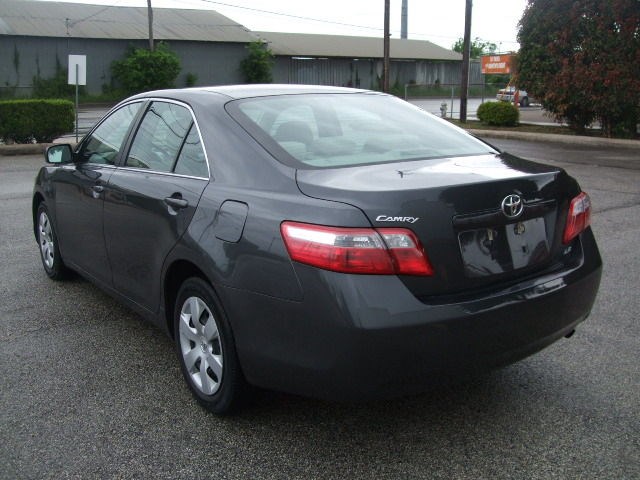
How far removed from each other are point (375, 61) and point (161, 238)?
58.4 m

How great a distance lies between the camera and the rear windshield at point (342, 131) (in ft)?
11.4

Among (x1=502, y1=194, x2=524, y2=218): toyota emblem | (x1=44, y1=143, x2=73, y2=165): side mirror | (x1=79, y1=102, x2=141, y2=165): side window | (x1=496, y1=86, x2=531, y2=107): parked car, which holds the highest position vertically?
(x1=496, y1=86, x2=531, y2=107): parked car

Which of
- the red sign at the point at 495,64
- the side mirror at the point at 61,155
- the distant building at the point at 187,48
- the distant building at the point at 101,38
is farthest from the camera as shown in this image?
the distant building at the point at 187,48

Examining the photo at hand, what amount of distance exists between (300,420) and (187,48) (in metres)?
49.9

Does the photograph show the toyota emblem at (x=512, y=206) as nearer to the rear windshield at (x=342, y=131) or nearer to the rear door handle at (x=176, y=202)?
the rear windshield at (x=342, y=131)

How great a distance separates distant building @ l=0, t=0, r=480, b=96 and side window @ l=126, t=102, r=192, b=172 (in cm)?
4226

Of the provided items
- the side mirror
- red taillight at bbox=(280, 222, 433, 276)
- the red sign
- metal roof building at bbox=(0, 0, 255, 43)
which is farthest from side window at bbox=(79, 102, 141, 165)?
metal roof building at bbox=(0, 0, 255, 43)

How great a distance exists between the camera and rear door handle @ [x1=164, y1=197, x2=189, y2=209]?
3.57m

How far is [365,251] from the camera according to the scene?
109 inches

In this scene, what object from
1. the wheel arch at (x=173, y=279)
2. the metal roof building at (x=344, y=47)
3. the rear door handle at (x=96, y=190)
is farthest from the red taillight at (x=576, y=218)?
the metal roof building at (x=344, y=47)

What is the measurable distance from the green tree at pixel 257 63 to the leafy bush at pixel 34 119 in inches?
1299

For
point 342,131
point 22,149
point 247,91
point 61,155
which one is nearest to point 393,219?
point 342,131

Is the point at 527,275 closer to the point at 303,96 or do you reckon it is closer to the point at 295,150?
the point at 295,150

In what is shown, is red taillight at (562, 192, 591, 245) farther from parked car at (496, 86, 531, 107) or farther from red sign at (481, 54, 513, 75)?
parked car at (496, 86, 531, 107)
